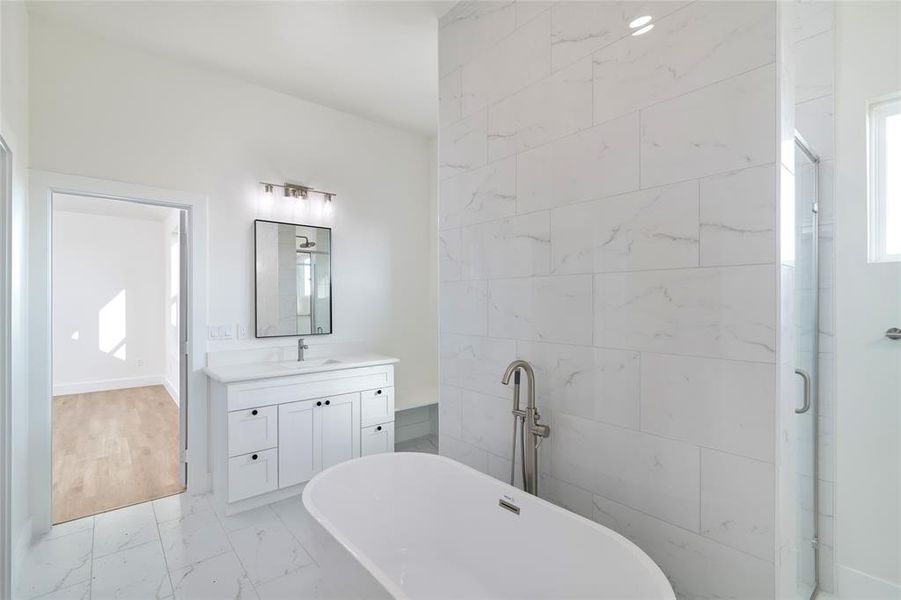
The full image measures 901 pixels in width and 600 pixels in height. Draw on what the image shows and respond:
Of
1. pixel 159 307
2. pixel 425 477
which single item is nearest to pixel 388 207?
pixel 425 477

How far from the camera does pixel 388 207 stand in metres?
3.94

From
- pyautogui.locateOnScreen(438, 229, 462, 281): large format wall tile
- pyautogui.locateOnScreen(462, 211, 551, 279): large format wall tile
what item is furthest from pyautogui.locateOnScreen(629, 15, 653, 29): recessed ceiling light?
pyautogui.locateOnScreen(438, 229, 462, 281): large format wall tile

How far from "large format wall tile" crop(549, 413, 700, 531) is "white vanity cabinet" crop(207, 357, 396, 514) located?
1.81 m

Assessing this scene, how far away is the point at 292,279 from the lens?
10.9 ft

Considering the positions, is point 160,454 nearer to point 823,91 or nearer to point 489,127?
point 489,127

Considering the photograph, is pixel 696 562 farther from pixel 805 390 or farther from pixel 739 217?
pixel 739 217

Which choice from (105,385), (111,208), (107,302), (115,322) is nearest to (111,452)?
(105,385)

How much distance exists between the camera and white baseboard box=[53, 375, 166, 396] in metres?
5.64

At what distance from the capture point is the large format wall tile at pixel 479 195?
6.51 feet

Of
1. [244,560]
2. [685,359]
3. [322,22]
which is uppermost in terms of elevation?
[322,22]

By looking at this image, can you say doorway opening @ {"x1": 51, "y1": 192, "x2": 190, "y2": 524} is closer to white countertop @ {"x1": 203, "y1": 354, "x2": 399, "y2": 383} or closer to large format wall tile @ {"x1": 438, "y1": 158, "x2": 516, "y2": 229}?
white countertop @ {"x1": 203, "y1": 354, "x2": 399, "y2": 383}

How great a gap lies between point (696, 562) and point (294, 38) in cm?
329

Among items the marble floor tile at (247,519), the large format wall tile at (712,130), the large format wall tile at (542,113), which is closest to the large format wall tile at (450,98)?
the large format wall tile at (542,113)

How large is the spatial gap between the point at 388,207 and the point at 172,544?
116 inches
